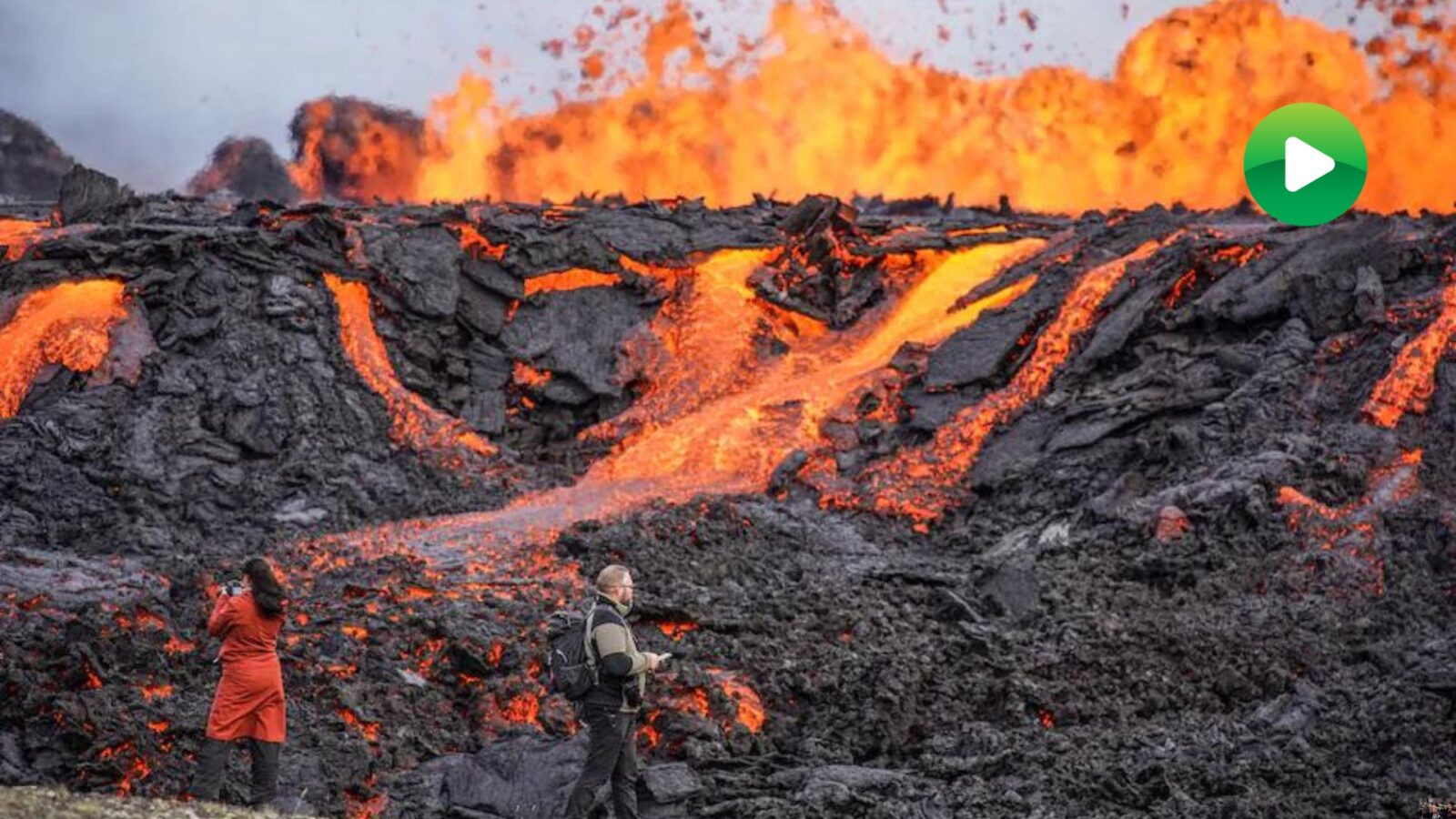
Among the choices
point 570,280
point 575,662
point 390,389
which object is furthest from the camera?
point 570,280

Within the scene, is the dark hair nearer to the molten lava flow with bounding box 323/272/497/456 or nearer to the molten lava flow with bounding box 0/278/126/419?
the molten lava flow with bounding box 323/272/497/456

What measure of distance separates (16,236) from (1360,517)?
21.5 metres

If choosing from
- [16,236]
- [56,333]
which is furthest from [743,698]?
[16,236]

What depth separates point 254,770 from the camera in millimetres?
11352

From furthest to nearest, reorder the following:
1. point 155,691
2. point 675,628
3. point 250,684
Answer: point 675,628 → point 155,691 → point 250,684

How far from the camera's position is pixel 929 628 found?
1720cm

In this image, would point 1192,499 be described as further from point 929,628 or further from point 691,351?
point 691,351

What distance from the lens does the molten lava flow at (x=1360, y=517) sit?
59.1 ft

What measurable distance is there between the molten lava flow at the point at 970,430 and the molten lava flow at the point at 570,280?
7507 mm

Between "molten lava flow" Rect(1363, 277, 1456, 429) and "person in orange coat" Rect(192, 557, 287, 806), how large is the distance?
14.5 m

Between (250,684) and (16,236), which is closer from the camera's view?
(250,684)

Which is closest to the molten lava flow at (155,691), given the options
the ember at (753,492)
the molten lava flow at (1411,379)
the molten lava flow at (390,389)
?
the ember at (753,492)

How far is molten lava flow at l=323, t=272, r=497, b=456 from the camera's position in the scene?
84.8ft

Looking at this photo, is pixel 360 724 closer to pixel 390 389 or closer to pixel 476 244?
pixel 390 389
